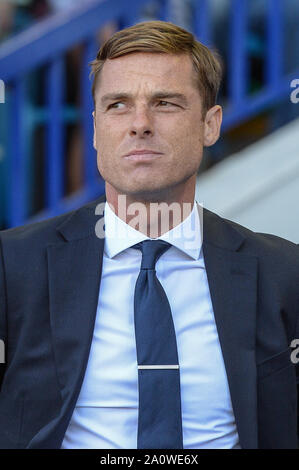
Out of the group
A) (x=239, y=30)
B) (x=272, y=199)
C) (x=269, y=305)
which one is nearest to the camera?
(x=269, y=305)

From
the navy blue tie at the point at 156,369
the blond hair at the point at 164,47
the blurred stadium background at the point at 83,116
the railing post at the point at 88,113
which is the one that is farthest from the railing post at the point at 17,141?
the navy blue tie at the point at 156,369

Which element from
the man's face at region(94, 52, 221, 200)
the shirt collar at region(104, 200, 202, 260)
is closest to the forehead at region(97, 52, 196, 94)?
the man's face at region(94, 52, 221, 200)

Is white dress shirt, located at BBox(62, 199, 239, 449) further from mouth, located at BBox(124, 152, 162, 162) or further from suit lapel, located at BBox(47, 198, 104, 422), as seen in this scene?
mouth, located at BBox(124, 152, 162, 162)

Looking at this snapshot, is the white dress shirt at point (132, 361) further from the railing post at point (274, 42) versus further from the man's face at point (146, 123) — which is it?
the railing post at point (274, 42)

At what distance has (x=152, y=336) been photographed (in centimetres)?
166

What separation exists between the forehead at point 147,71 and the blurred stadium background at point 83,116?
150cm

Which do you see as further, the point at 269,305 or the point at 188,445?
the point at 269,305

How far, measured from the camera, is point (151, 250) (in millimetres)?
1740

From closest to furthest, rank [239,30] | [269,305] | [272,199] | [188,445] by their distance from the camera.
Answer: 1. [188,445]
2. [269,305]
3. [272,199]
4. [239,30]

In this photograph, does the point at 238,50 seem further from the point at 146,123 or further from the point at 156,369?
the point at 156,369
